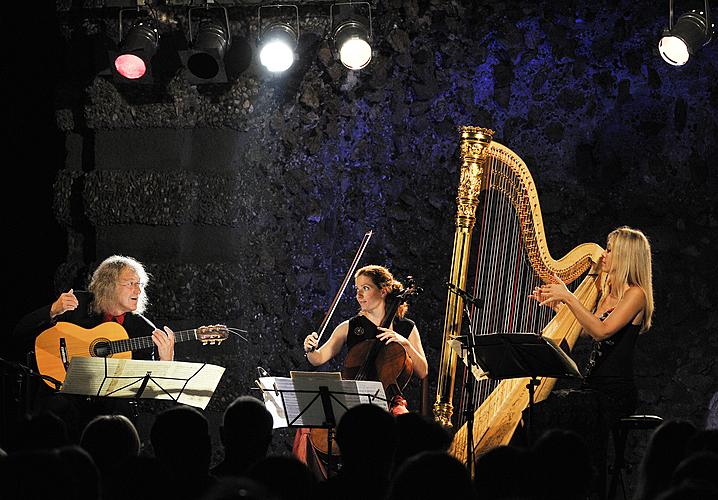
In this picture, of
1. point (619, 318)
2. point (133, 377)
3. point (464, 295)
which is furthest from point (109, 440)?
point (619, 318)

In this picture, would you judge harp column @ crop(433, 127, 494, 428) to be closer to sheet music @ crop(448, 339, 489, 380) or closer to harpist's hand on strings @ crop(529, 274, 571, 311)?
sheet music @ crop(448, 339, 489, 380)

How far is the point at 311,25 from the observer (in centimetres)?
769

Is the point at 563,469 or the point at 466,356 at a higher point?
the point at 466,356

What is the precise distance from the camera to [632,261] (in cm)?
616

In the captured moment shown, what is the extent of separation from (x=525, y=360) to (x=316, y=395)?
1.14 metres

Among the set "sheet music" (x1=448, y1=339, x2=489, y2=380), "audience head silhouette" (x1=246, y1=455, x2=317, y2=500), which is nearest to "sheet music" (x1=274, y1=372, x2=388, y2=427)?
"sheet music" (x1=448, y1=339, x2=489, y2=380)

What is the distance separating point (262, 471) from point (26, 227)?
19.0ft

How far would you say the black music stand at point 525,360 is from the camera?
5367 mm

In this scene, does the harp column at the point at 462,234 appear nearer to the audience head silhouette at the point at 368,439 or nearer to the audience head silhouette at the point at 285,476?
the audience head silhouette at the point at 368,439

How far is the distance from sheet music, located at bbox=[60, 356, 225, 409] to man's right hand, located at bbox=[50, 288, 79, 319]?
2.84 feet

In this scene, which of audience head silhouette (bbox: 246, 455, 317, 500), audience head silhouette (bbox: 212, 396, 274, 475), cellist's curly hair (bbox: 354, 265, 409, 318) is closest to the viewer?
audience head silhouette (bbox: 246, 455, 317, 500)

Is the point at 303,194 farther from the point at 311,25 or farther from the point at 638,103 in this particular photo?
the point at 638,103

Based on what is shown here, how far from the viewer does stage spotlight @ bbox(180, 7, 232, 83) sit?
719cm

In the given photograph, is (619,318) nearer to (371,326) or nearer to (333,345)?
(371,326)
